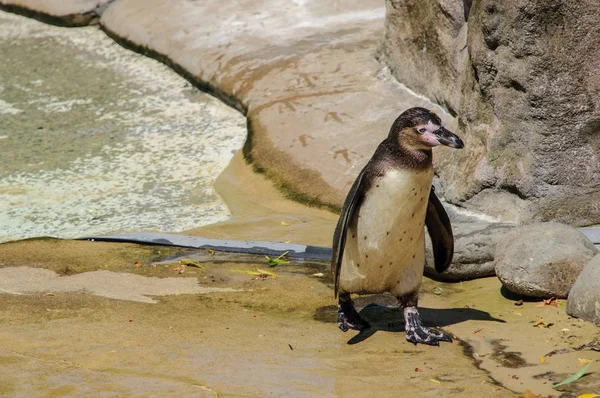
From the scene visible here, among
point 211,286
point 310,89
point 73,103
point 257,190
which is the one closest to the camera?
point 211,286

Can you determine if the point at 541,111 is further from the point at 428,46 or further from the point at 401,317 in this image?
the point at 428,46

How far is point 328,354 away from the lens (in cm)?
422

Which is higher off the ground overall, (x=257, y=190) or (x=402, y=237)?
(x=402, y=237)

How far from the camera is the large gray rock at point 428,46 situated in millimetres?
7523

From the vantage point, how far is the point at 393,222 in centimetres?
443

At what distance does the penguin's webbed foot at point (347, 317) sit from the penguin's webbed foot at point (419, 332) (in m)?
0.22

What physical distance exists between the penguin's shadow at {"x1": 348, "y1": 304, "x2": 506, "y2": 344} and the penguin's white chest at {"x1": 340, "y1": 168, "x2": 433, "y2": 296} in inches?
7.8

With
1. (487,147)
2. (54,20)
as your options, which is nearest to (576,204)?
(487,147)

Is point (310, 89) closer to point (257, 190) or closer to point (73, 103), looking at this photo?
point (257, 190)

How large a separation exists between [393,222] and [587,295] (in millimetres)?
Answer: 918

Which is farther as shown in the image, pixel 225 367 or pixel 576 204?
pixel 576 204

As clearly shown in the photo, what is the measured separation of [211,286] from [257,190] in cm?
205

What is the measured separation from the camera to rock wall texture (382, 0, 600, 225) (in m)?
5.70

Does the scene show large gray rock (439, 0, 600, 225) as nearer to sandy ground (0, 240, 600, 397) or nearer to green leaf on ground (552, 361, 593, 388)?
sandy ground (0, 240, 600, 397)
